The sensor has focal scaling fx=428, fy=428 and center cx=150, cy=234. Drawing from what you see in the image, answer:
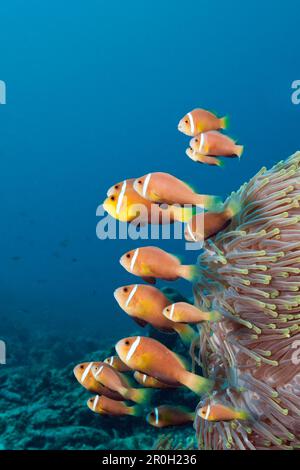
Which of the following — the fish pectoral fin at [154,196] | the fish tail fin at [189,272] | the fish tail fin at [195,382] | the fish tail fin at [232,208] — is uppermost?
the fish pectoral fin at [154,196]

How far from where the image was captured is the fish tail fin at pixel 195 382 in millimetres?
2467

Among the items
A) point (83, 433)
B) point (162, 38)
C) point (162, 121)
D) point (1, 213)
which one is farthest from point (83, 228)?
point (83, 433)

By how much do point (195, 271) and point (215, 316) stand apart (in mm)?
305

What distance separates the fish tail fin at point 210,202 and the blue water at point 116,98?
6180 cm

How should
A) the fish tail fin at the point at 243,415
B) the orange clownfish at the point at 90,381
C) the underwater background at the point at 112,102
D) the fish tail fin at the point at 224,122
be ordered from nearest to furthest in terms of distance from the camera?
the fish tail fin at the point at 243,415 → the orange clownfish at the point at 90,381 → the fish tail fin at the point at 224,122 → the underwater background at the point at 112,102

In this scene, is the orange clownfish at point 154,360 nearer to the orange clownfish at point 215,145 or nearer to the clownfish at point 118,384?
the clownfish at point 118,384

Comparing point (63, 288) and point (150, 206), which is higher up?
point (150, 206)

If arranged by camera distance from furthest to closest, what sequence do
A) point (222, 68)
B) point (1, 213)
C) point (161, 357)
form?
1. point (1, 213)
2. point (222, 68)
3. point (161, 357)

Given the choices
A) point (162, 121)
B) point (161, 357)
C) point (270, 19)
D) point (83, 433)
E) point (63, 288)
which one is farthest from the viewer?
point (162, 121)

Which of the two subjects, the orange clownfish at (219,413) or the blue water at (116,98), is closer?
the orange clownfish at (219,413)

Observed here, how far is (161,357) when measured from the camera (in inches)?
96.0

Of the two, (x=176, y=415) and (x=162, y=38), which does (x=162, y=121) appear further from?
(x=176, y=415)

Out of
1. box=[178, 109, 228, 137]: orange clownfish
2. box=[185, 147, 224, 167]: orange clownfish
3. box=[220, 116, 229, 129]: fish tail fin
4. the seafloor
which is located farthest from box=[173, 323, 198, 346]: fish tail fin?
box=[220, 116, 229, 129]: fish tail fin

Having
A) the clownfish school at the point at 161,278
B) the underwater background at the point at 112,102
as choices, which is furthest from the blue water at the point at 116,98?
the clownfish school at the point at 161,278
